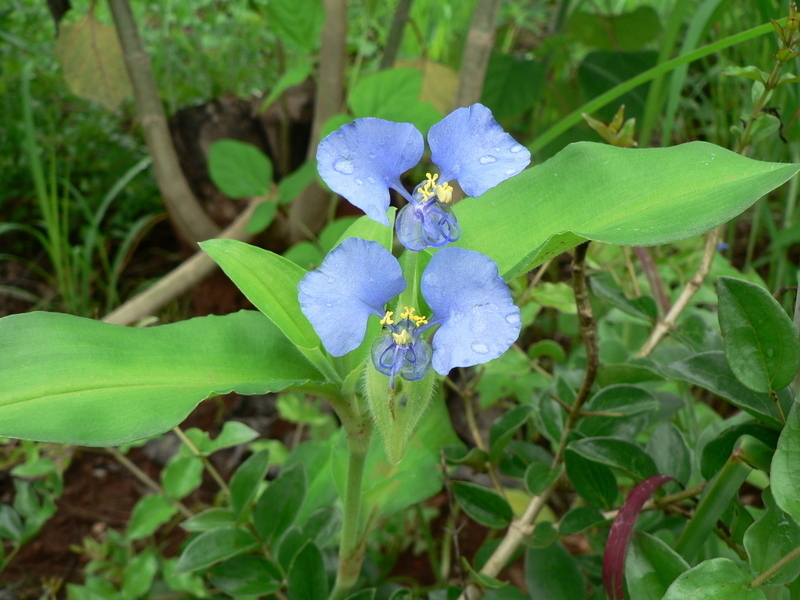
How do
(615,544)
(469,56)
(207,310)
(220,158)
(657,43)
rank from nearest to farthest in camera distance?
1. (615,544)
2. (469,56)
3. (220,158)
4. (207,310)
5. (657,43)

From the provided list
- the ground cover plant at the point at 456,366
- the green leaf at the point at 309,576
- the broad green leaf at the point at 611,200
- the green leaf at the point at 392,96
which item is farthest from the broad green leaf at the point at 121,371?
the green leaf at the point at 392,96

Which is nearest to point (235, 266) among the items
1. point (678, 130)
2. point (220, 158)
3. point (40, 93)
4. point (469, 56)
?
point (469, 56)

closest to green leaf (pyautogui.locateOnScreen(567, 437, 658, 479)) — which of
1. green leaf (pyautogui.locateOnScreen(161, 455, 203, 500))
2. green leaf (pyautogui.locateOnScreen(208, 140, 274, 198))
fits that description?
green leaf (pyautogui.locateOnScreen(161, 455, 203, 500))

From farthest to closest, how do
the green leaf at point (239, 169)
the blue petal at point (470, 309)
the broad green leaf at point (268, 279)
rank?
the green leaf at point (239, 169) → the broad green leaf at point (268, 279) → the blue petal at point (470, 309)

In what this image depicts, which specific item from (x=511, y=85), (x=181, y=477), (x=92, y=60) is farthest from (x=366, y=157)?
(x=92, y=60)

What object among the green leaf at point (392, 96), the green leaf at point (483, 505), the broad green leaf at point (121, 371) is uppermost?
the broad green leaf at point (121, 371)

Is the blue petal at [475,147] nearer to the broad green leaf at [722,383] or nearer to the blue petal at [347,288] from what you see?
the blue petal at [347,288]

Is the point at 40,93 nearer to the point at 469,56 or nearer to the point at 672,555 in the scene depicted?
the point at 469,56

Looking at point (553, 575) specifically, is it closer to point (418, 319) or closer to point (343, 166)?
point (418, 319)
